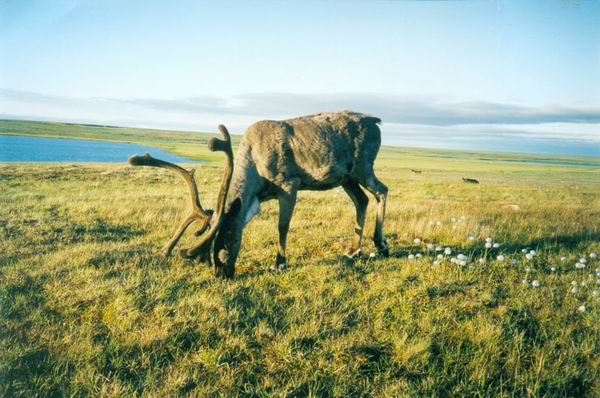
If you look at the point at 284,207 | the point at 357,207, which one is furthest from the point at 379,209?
the point at 284,207

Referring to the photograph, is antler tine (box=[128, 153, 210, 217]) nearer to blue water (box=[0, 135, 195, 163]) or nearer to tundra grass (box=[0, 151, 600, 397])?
tundra grass (box=[0, 151, 600, 397])

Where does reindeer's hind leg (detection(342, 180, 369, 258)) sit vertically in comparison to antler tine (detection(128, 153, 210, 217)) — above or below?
below

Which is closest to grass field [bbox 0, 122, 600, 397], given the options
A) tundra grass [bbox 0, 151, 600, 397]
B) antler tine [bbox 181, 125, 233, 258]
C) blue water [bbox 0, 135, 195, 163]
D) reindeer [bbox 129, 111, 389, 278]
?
tundra grass [bbox 0, 151, 600, 397]

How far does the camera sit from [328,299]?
5879 millimetres

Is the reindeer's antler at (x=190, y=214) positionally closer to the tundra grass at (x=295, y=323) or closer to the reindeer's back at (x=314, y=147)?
the tundra grass at (x=295, y=323)

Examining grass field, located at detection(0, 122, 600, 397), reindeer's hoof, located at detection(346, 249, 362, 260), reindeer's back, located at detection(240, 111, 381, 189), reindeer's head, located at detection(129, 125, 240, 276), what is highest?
reindeer's back, located at detection(240, 111, 381, 189)

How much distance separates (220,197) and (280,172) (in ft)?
4.27

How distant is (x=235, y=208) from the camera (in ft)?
22.4

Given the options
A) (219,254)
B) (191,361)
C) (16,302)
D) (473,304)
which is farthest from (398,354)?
(16,302)

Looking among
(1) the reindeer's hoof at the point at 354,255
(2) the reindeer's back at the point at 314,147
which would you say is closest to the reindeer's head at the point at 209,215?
(2) the reindeer's back at the point at 314,147

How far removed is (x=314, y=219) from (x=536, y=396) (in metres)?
8.65

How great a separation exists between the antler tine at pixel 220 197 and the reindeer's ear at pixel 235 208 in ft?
0.62

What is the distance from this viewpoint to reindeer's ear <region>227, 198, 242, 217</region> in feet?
22.3

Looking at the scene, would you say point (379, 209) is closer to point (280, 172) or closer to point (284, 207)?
point (284, 207)
